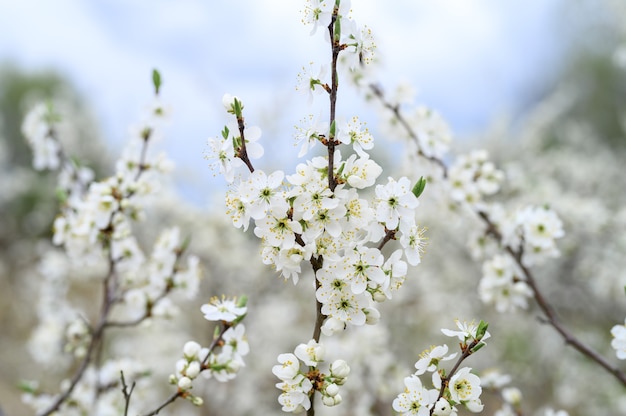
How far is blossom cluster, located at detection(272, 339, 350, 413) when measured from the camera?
3.68 ft

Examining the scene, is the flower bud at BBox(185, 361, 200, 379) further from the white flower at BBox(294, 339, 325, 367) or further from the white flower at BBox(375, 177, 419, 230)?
the white flower at BBox(375, 177, 419, 230)

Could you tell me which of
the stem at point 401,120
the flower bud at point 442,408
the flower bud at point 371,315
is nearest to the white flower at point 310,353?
the flower bud at point 371,315

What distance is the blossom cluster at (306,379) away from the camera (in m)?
1.12

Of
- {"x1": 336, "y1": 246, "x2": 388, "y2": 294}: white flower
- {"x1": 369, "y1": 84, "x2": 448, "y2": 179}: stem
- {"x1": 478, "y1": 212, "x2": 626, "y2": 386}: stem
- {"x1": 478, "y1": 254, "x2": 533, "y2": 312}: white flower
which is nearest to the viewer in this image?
{"x1": 336, "y1": 246, "x2": 388, "y2": 294}: white flower

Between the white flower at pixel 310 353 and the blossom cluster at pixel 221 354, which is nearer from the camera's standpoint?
the white flower at pixel 310 353

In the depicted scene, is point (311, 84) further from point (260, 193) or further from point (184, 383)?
point (184, 383)

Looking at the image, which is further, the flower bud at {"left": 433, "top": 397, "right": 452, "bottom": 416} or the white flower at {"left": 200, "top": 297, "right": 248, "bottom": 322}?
the white flower at {"left": 200, "top": 297, "right": 248, "bottom": 322}

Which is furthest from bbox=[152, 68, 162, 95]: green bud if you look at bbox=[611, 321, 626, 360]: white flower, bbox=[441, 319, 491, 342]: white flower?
bbox=[611, 321, 626, 360]: white flower

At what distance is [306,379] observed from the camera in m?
1.14

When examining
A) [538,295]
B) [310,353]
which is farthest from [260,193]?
[538,295]

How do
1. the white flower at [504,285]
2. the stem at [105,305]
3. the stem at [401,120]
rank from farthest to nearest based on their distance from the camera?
the stem at [401,120]
the white flower at [504,285]
the stem at [105,305]

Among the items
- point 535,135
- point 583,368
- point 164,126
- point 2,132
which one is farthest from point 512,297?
point 2,132

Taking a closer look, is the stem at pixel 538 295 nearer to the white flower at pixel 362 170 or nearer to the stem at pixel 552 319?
the stem at pixel 552 319

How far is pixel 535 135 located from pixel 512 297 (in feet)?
17.8
